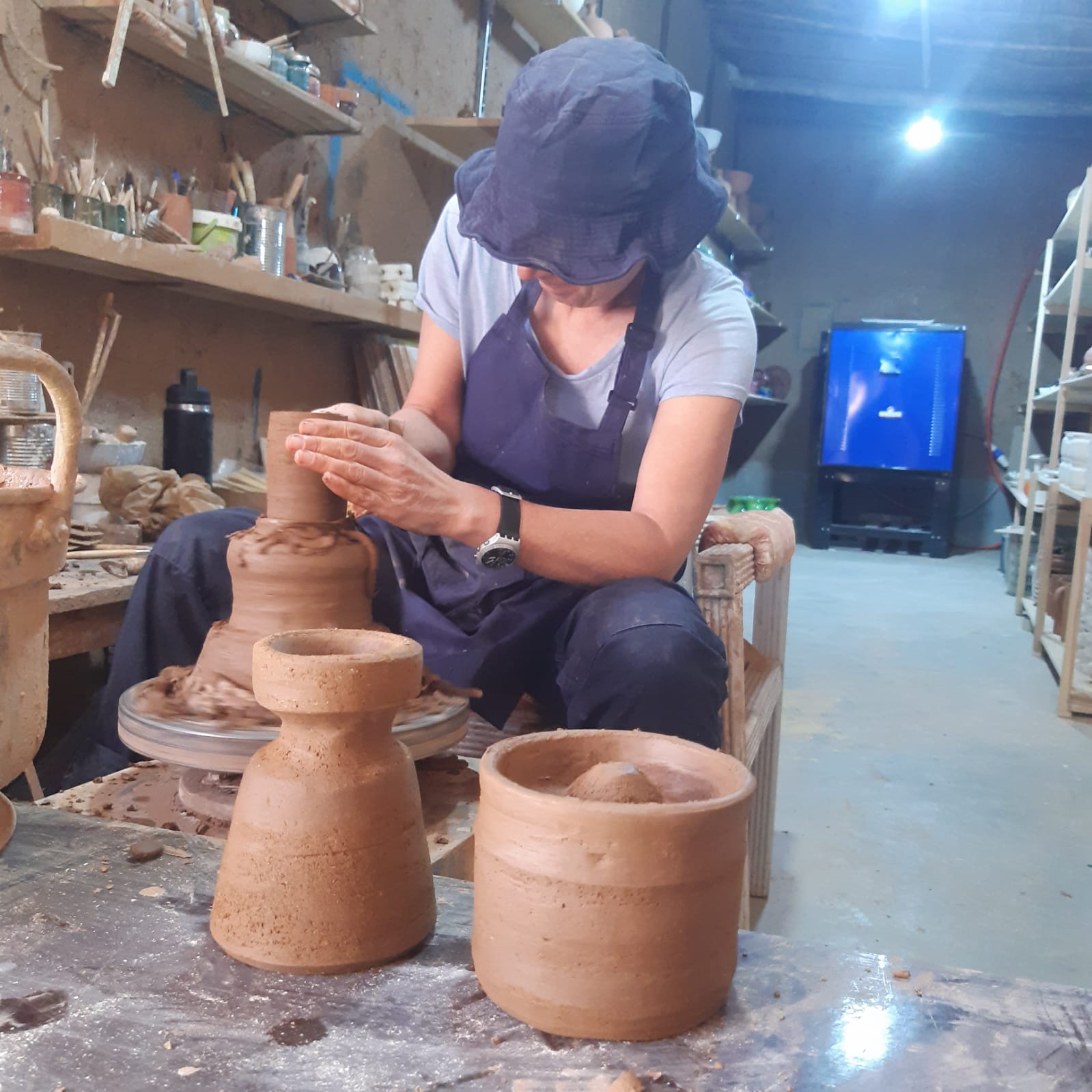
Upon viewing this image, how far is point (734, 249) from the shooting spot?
9234 mm

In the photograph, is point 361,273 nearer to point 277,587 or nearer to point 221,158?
point 221,158

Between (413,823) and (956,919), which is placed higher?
(413,823)

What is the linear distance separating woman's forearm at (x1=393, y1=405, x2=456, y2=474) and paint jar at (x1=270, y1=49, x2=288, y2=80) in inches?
63.2

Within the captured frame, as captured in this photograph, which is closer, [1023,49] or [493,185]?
[493,185]

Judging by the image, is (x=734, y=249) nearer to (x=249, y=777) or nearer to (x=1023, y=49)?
(x=1023, y=49)

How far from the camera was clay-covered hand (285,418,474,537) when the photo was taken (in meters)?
1.26

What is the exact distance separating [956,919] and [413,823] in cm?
192

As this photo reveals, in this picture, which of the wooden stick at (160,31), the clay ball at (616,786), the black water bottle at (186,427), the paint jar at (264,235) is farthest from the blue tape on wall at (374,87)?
the clay ball at (616,786)

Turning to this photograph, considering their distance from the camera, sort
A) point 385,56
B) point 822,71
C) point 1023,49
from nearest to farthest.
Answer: point 385,56 < point 1023,49 < point 822,71

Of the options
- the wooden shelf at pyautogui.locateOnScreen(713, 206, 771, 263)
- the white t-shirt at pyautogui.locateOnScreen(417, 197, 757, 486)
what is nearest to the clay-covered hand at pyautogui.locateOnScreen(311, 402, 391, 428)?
the white t-shirt at pyautogui.locateOnScreen(417, 197, 757, 486)

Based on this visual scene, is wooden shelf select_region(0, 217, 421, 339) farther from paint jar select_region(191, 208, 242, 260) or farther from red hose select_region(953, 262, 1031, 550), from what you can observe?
red hose select_region(953, 262, 1031, 550)

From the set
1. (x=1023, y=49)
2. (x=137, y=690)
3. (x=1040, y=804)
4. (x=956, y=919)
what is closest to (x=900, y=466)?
(x=1023, y=49)


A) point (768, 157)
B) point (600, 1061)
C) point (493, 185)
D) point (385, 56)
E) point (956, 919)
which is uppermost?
point (768, 157)

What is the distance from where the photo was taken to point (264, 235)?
3.04 metres
